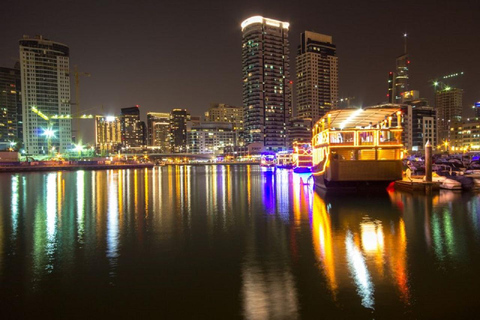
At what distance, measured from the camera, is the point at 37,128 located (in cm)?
14838

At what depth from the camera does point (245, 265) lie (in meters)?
9.54

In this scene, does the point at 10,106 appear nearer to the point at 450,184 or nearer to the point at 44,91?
the point at 44,91

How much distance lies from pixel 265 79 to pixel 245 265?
553 feet

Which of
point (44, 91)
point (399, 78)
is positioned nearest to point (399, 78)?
point (399, 78)

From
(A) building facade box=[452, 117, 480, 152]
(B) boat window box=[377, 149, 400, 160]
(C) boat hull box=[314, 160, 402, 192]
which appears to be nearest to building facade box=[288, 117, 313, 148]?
(A) building facade box=[452, 117, 480, 152]

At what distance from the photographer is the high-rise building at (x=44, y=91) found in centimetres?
14738

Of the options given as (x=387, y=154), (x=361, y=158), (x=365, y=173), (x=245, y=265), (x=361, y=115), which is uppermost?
(x=361, y=115)

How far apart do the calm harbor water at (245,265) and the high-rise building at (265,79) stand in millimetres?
159264

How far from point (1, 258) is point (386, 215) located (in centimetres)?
1583

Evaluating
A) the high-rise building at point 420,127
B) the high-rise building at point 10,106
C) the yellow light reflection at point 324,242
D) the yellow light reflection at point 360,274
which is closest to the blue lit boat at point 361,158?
the yellow light reflection at point 324,242

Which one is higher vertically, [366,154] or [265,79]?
[265,79]

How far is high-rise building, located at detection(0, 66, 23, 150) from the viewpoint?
178125 mm

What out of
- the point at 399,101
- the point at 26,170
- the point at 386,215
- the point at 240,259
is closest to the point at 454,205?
the point at 386,215

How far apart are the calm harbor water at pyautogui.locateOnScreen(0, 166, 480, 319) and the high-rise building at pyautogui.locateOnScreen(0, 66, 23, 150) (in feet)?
642
